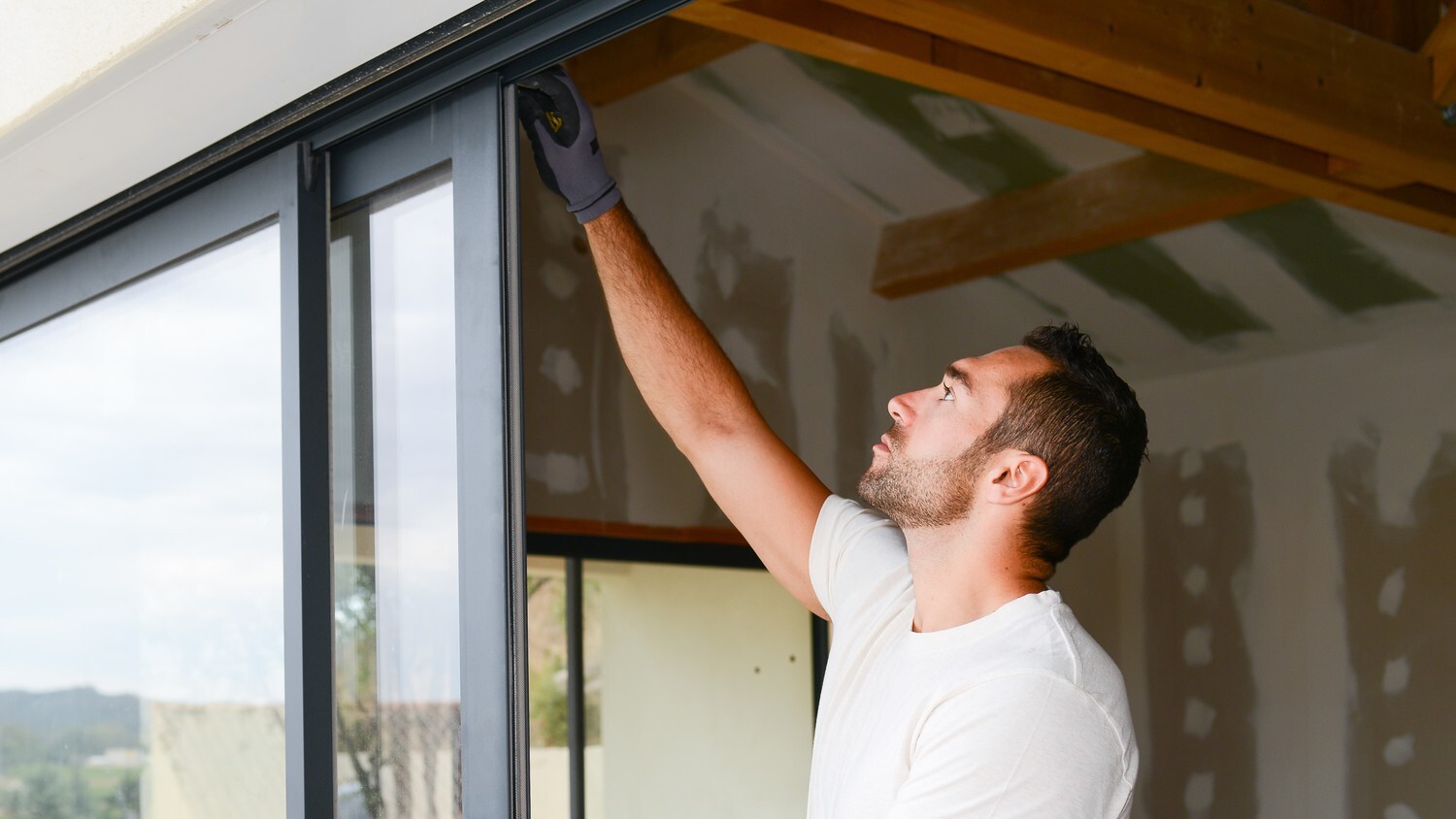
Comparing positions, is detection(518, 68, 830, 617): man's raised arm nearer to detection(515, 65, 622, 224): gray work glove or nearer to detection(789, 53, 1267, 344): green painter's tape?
detection(515, 65, 622, 224): gray work glove

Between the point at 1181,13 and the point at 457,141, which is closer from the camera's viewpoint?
the point at 457,141

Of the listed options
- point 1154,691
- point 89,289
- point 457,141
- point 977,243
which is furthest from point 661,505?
point 457,141

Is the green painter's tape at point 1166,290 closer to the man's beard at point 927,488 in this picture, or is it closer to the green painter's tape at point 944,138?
the green painter's tape at point 944,138

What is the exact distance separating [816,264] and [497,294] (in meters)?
3.65

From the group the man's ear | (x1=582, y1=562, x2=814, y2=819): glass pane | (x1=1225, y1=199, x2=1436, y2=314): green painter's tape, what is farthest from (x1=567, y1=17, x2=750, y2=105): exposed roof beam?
the man's ear

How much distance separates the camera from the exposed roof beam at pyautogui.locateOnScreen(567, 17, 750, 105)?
3984 mm

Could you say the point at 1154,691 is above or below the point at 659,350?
below

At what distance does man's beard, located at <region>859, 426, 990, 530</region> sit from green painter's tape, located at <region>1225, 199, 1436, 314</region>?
3259 mm

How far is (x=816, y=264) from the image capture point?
5.08m

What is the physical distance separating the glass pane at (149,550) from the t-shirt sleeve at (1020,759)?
86cm

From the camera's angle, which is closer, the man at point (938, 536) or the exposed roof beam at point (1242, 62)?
the man at point (938, 536)

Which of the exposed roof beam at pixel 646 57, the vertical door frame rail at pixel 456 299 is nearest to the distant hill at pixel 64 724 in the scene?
the vertical door frame rail at pixel 456 299

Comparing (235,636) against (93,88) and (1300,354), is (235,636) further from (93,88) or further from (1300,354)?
(1300,354)

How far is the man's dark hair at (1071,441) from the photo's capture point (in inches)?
63.2
